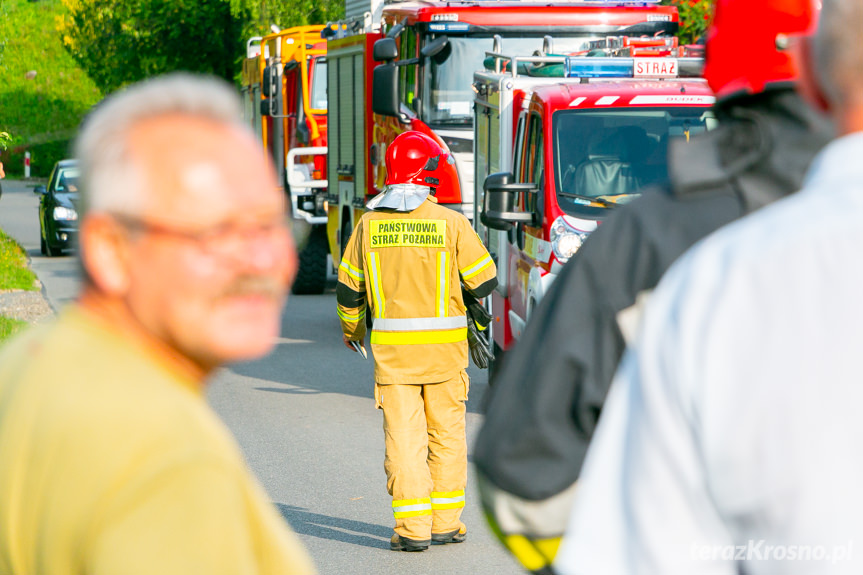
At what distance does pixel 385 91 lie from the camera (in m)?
12.3

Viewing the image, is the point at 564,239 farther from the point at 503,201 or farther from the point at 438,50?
the point at 438,50

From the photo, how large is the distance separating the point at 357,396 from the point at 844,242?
9166 mm

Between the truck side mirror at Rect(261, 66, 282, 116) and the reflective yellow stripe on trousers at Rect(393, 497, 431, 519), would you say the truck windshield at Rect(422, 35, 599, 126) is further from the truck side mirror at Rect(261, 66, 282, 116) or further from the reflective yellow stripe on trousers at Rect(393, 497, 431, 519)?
the truck side mirror at Rect(261, 66, 282, 116)

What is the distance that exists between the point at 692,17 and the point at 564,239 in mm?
7428

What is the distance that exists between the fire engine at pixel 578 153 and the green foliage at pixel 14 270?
875cm

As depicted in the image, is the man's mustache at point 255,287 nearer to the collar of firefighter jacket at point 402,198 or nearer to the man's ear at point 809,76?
the man's ear at point 809,76

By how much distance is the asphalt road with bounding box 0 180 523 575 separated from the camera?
6.22 m

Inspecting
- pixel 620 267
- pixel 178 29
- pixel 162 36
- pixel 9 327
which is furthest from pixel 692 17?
pixel 162 36

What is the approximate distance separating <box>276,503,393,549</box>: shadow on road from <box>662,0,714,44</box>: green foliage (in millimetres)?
9263

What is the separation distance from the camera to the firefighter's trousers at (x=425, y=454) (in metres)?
6.22

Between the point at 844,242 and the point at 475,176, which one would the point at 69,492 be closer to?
the point at 844,242

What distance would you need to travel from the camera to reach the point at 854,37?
1457 millimetres

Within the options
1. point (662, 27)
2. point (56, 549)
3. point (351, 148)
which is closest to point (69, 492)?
point (56, 549)

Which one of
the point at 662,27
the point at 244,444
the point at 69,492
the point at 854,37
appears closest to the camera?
the point at 69,492
